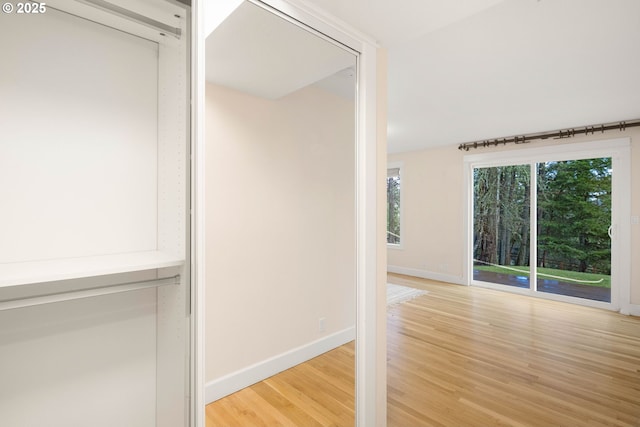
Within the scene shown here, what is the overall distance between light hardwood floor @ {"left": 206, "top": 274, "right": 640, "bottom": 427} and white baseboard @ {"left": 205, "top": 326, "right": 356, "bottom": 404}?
4 centimetres

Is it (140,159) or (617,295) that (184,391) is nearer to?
(140,159)

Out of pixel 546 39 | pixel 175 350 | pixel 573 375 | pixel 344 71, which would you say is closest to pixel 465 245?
pixel 573 375

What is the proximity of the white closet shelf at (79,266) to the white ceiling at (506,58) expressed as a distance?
3.99 ft

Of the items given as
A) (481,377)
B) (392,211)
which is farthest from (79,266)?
(481,377)

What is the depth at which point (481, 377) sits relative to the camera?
2518 mm

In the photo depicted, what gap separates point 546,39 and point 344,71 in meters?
1.54

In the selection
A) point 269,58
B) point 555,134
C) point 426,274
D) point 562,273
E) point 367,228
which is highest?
point 555,134

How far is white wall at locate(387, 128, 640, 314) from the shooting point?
5608 millimetres

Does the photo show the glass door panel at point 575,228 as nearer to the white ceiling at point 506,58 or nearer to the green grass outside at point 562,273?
the green grass outside at point 562,273

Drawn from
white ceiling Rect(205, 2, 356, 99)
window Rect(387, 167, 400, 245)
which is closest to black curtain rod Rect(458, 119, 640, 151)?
window Rect(387, 167, 400, 245)

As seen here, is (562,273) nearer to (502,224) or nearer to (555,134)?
(502,224)

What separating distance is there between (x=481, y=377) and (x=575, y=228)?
3.24m

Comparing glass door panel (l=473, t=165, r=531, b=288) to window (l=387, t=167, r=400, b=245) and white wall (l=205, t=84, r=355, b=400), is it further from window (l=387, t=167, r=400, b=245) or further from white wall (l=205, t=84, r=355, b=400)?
white wall (l=205, t=84, r=355, b=400)

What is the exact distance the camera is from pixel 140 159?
1272 mm
